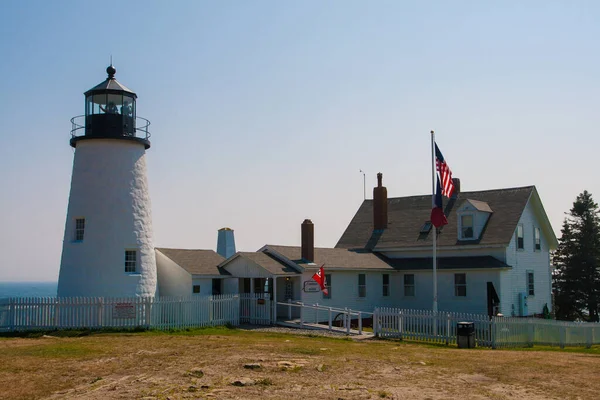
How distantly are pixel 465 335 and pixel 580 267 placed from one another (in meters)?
23.8

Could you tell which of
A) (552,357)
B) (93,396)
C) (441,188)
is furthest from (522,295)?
(93,396)

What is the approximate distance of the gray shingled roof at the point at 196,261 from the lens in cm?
3078

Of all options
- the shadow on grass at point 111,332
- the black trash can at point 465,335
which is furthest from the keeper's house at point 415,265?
the black trash can at point 465,335

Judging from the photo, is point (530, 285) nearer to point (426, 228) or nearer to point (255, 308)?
point (426, 228)

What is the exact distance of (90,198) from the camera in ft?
92.3

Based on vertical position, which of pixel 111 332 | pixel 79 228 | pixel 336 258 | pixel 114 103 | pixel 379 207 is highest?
pixel 114 103

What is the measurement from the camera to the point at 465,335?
23516 millimetres

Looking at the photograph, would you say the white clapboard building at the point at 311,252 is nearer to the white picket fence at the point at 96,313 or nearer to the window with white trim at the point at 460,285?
the window with white trim at the point at 460,285

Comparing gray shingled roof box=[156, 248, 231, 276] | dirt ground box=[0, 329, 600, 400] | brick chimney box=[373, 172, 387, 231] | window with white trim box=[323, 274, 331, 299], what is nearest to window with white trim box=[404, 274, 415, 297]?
brick chimney box=[373, 172, 387, 231]

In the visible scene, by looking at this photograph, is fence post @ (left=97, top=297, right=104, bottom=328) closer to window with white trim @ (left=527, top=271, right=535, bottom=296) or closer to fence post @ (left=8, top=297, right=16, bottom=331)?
fence post @ (left=8, top=297, right=16, bottom=331)

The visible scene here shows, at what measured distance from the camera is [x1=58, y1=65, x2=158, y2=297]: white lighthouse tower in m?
27.7

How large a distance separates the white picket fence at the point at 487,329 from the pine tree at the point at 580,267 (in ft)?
56.7

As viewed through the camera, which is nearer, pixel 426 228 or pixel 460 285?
pixel 460 285

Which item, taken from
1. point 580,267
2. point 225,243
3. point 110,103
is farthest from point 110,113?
point 580,267
